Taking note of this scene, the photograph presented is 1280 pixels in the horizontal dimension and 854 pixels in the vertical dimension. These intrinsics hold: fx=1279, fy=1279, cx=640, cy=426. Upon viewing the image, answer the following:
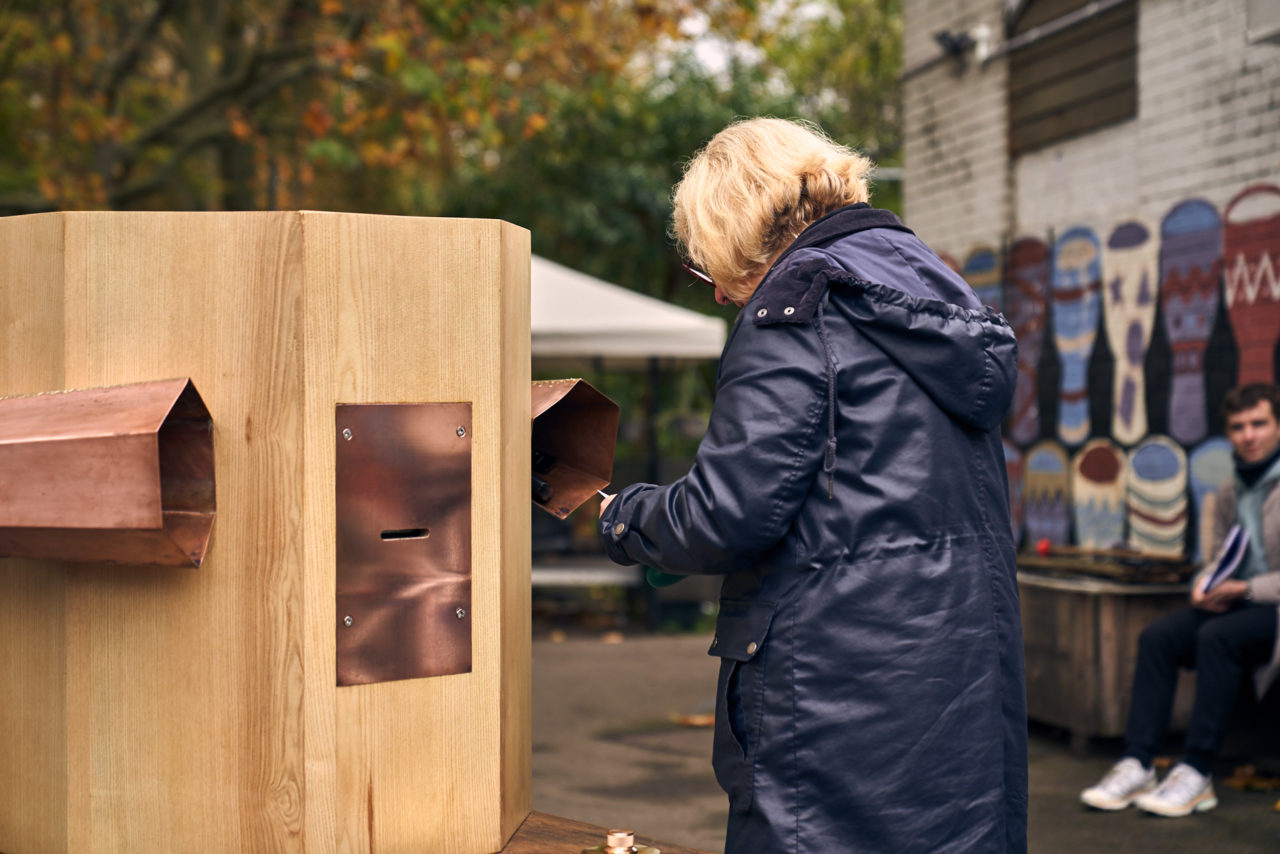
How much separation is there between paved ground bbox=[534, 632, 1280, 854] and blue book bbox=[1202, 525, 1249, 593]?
834mm

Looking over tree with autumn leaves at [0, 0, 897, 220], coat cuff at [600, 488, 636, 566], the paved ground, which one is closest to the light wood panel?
coat cuff at [600, 488, 636, 566]

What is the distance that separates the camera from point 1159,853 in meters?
4.37

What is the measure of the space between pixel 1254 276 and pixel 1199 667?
2000mm

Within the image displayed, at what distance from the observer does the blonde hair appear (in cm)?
217

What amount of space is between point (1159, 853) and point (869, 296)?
10.5 ft

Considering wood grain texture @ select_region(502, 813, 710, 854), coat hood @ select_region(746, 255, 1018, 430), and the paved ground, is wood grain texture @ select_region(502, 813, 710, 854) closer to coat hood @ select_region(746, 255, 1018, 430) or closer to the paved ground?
coat hood @ select_region(746, 255, 1018, 430)

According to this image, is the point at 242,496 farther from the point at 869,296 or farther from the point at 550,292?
the point at 550,292

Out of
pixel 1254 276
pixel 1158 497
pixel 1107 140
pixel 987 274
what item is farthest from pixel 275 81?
pixel 1254 276

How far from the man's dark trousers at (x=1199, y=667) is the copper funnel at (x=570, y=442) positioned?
3360 mm

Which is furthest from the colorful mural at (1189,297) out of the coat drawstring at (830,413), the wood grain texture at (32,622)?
the wood grain texture at (32,622)

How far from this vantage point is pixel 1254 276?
593 centimetres

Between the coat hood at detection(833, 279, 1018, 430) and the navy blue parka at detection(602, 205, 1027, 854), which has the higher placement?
the coat hood at detection(833, 279, 1018, 430)

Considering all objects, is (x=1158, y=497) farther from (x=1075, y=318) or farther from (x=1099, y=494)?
(x=1075, y=318)

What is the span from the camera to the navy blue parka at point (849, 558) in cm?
199
